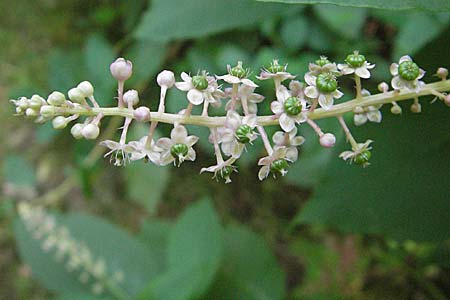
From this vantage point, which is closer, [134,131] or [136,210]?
[134,131]

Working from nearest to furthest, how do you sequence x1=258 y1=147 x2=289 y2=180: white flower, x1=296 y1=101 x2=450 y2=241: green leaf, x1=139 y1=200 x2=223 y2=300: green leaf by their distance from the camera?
x1=258 y1=147 x2=289 y2=180: white flower
x1=296 y1=101 x2=450 y2=241: green leaf
x1=139 y1=200 x2=223 y2=300: green leaf

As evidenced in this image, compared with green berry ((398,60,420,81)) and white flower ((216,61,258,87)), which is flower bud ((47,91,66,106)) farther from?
green berry ((398,60,420,81))

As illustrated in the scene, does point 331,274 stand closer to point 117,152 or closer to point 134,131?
point 134,131

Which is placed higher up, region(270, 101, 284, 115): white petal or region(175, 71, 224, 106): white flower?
region(175, 71, 224, 106): white flower

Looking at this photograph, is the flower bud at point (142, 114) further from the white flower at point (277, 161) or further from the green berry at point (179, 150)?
the white flower at point (277, 161)

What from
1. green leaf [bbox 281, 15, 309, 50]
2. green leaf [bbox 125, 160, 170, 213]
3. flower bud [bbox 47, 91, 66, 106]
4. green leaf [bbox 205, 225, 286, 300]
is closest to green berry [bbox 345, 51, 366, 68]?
flower bud [bbox 47, 91, 66, 106]

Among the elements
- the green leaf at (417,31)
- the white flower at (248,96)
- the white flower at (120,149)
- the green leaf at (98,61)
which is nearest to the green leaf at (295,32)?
the green leaf at (417,31)

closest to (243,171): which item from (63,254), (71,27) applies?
(63,254)
